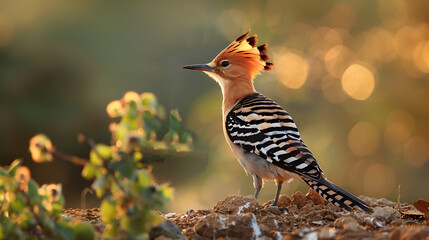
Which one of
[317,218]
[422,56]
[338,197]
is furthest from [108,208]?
[422,56]

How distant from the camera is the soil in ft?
11.1

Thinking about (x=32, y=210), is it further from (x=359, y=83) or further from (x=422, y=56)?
(x=422, y=56)

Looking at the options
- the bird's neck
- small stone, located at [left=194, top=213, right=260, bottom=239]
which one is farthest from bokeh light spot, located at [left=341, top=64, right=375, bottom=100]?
small stone, located at [left=194, top=213, right=260, bottom=239]

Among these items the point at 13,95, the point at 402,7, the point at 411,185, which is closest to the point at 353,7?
the point at 402,7

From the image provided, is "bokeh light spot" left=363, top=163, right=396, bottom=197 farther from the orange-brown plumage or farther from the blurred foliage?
the blurred foliage

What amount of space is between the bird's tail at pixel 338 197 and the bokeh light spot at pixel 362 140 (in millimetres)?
3139

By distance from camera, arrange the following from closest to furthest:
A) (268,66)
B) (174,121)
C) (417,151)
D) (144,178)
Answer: (144,178) → (174,121) → (268,66) → (417,151)

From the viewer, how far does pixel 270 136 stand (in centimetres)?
552

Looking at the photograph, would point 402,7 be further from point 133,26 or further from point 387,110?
point 133,26

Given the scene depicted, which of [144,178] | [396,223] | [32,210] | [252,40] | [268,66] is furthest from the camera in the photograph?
[268,66]

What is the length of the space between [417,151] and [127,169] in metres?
6.10

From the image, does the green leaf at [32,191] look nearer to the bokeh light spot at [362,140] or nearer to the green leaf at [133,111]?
the green leaf at [133,111]

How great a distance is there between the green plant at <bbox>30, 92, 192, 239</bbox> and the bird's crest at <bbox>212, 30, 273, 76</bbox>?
363 centimetres

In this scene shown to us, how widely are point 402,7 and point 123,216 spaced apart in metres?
6.57
